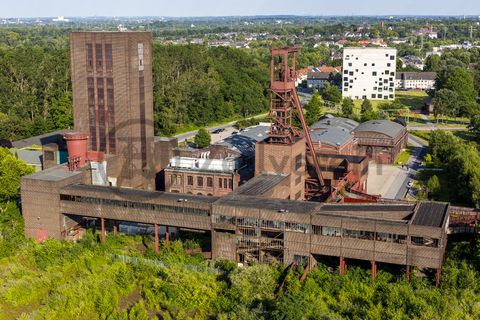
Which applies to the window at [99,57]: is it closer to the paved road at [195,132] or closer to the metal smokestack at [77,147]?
the metal smokestack at [77,147]

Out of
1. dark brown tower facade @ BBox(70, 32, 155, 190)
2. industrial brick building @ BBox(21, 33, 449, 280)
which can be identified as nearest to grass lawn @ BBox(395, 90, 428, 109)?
industrial brick building @ BBox(21, 33, 449, 280)

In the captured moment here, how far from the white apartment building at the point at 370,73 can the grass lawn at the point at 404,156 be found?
45561 mm

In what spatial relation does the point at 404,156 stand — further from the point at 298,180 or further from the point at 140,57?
the point at 140,57

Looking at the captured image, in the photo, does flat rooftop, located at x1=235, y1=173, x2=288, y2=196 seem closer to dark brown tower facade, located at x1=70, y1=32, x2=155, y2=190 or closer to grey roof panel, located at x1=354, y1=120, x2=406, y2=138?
dark brown tower facade, located at x1=70, y1=32, x2=155, y2=190

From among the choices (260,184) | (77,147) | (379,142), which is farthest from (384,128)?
(77,147)

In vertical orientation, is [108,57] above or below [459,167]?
above

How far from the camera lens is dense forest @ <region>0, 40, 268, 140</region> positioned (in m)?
86.8

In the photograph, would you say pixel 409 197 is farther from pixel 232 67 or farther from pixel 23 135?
pixel 232 67

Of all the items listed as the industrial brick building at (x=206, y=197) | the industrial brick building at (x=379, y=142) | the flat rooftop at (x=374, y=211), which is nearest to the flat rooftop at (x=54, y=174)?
the industrial brick building at (x=206, y=197)

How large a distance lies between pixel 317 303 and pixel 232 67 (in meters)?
87.8

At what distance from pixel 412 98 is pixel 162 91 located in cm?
5690

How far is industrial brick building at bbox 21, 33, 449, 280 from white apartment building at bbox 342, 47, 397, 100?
232 feet

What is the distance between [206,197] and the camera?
40656mm

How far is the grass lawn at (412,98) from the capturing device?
114756 millimetres
